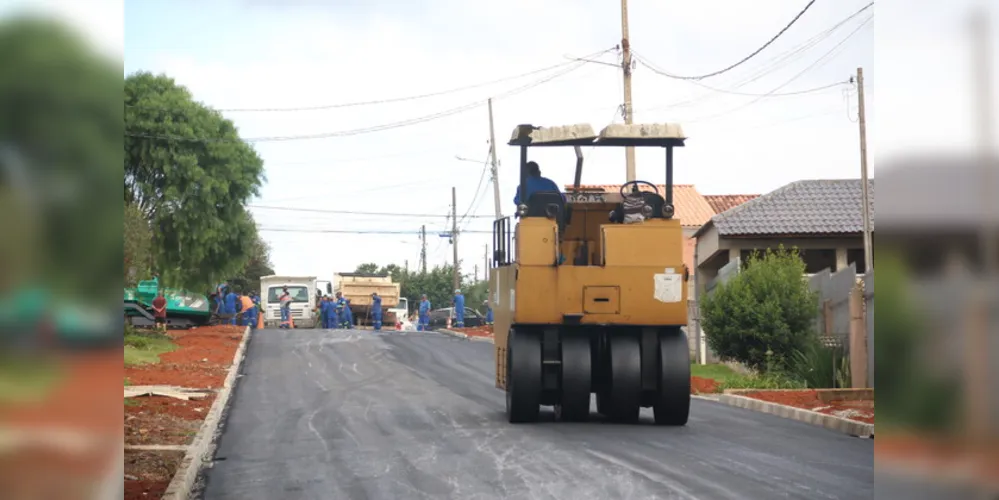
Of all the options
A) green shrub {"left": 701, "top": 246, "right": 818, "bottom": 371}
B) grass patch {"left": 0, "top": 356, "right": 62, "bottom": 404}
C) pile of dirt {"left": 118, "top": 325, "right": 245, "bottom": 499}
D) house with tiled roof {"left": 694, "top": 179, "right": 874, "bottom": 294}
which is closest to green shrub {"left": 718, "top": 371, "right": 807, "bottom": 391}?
green shrub {"left": 701, "top": 246, "right": 818, "bottom": 371}

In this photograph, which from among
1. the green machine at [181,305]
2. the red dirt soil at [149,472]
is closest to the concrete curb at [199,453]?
the red dirt soil at [149,472]

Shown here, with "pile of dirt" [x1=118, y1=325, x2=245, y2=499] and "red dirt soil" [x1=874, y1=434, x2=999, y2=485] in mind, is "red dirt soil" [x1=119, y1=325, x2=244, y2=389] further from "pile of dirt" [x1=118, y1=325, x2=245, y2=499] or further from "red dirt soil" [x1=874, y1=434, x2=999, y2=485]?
"red dirt soil" [x1=874, y1=434, x2=999, y2=485]

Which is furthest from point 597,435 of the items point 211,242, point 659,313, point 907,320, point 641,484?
point 211,242

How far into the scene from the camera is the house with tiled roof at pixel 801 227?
35.2 m

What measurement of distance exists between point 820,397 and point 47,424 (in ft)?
54.2

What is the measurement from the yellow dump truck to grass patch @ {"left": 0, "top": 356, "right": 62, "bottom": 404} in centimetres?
5317

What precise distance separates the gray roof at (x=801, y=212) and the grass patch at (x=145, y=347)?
17.3 m

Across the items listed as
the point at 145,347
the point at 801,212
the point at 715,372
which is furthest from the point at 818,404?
the point at 801,212

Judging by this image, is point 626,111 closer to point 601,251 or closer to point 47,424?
point 601,251

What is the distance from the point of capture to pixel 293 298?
175 ft

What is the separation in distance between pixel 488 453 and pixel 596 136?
16.3ft

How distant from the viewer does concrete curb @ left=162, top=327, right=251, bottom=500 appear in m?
9.24

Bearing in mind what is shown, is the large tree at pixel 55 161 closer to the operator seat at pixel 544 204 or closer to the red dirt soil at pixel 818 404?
the operator seat at pixel 544 204

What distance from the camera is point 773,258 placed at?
77.5 ft
